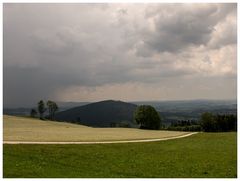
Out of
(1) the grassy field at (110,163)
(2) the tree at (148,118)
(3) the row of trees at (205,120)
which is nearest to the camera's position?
(1) the grassy field at (110,163)

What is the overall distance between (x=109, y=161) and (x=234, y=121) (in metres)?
119

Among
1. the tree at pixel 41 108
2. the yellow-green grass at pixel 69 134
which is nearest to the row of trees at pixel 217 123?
the yellow-green grass at pixel 69 134

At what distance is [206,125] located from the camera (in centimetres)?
14400

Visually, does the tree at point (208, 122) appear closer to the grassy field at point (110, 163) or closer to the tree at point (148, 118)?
the tree at point (148, 118)

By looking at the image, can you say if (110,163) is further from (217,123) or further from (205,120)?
(217,123)

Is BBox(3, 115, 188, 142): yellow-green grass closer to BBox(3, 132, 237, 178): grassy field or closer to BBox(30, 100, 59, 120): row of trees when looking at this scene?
BBox(3, 132, 237, 178): grassy field

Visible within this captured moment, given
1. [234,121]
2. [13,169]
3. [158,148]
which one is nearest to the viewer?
[13,169]

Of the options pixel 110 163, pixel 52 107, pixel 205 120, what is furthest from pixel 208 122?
pixel 110 163

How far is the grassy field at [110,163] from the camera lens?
2616 centimetres

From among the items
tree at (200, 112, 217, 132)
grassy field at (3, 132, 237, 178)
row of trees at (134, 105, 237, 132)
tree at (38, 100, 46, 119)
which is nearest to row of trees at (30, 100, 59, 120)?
tree at (38, 100, 46, 119)

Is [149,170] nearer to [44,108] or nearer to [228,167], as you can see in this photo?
[228,167]

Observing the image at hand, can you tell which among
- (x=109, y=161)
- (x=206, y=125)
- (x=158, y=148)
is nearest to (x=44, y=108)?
(x=206, y=125)

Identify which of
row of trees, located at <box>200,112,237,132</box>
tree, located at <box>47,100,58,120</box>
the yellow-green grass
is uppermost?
tree, located at <box>47,100,58,120</box>

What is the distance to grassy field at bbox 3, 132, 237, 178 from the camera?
1030 inches
